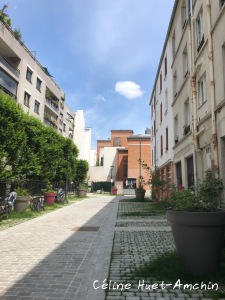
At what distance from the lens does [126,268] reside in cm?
486

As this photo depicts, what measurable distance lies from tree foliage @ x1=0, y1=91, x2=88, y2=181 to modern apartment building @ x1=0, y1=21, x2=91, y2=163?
2.76m

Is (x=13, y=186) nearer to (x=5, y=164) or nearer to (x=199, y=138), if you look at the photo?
(x=5, y=164)

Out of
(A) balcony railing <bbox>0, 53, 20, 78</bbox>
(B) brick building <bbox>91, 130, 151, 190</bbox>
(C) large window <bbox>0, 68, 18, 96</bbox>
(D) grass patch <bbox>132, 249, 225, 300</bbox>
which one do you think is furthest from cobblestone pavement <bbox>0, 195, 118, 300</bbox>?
(B) brick building <bbox>91, 130, 151, 190</bbox>

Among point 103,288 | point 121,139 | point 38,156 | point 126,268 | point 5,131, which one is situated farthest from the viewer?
point 121,139

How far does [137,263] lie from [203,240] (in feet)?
5.34

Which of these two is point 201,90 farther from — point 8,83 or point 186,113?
point 8,83

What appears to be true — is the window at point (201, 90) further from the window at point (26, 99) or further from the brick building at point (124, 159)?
the brick building at point (124, 159)

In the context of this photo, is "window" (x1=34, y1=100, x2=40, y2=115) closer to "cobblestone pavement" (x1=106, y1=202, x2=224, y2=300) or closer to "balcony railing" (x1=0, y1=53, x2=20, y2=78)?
"balcony railing" (x1=0, y1=53, x2=20, y2=78)

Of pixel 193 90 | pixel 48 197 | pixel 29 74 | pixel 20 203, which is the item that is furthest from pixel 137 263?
pixel 29 74

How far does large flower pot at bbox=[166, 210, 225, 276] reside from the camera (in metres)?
4.09

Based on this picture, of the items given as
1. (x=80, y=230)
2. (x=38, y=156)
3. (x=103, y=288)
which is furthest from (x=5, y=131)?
(x=103, y=288)

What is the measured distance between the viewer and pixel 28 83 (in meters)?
30.0

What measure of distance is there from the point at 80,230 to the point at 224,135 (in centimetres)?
563

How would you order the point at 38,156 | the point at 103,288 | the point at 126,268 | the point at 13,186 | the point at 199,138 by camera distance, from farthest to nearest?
the point at 38,156 < the point at 13,186 < the point at 199,138 < the point at 126,268 < the point at 103,288
